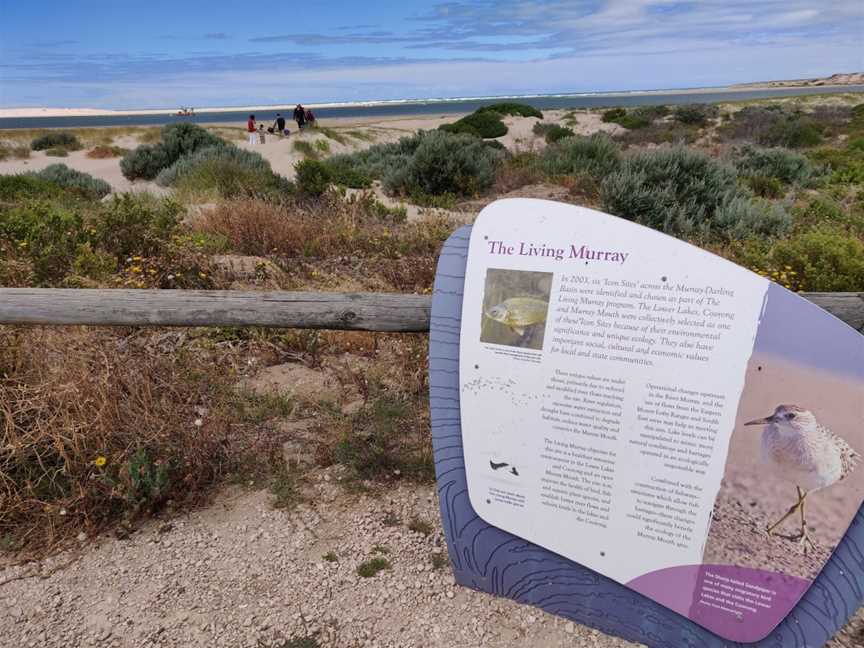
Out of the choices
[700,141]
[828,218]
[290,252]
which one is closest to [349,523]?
[290,252]

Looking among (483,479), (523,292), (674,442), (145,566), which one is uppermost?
(523,292)

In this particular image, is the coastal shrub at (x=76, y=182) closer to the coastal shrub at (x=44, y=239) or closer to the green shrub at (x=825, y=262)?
the coastal shrub at (x=44, y=239)

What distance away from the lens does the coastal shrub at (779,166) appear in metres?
11.0

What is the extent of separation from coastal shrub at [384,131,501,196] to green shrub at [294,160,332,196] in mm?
1350

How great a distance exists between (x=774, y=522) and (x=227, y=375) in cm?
322

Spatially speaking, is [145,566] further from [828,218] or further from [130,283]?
[828,218]

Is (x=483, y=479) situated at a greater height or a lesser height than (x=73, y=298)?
lesser

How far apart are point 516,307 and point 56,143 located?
107 ft

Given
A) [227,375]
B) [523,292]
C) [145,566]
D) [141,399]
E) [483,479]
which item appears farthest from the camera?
[227,375]

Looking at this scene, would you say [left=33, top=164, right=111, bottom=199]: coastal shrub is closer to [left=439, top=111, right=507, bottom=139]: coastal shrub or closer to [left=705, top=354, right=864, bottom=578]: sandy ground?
[left=439, top=111, right=507, bottom=139]: coastal shrub

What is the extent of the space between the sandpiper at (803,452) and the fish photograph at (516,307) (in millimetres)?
662

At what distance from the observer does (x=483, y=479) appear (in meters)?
2.13

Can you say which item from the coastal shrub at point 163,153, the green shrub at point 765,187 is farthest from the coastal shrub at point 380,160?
the green shrub at point 765,187

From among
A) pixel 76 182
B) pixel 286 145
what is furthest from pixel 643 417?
pixel 286 145
